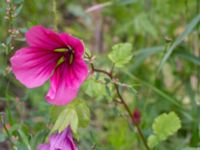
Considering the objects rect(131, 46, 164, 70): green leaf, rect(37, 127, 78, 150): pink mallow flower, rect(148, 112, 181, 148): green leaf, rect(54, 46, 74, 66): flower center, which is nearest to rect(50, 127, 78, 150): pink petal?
rect(37, 127, 78, 150): pink mallow flower

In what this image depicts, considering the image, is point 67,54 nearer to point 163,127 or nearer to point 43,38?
point 43,38

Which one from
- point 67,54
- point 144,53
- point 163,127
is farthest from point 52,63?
point 144,53

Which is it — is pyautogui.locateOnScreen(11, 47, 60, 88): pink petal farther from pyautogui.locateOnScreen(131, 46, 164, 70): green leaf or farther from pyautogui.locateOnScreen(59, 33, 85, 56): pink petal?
pyautogui.locateOnScreen(131, 46, 164, 70): green leaf

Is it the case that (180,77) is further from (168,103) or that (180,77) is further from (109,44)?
(109,44)

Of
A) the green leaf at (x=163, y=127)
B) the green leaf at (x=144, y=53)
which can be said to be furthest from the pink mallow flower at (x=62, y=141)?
the green leaf at (x=144, y=53)

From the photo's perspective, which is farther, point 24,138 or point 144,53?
point 144,53

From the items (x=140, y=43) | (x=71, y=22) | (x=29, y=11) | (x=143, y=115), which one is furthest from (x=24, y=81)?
(x=71, y=22)

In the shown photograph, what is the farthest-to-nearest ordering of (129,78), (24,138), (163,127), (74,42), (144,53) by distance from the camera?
(129,78) < (144,53) < (163,127) < (24,138) < (74,42)
